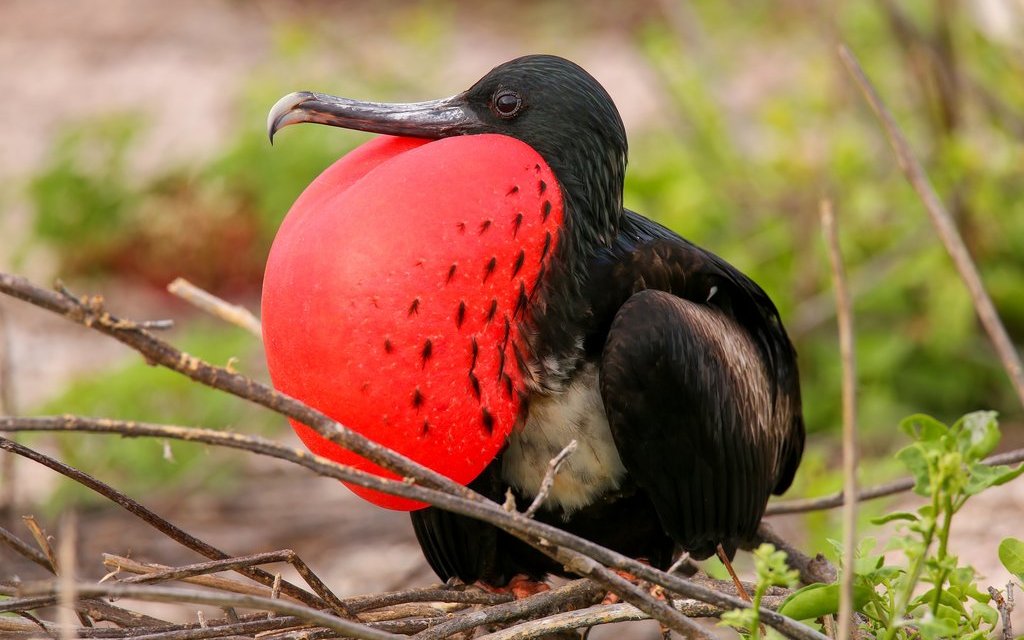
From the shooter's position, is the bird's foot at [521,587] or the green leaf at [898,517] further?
the bird's foot at [521,587]

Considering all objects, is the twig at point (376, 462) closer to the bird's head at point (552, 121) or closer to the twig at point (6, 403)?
the bird's head at point (552, 121)

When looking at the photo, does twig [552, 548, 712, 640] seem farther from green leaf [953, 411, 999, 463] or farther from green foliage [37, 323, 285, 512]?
green foliage [37, 323, 285, 512]

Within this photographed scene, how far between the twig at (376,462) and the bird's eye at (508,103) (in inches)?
23.5

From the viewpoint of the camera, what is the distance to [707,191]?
4121 mm

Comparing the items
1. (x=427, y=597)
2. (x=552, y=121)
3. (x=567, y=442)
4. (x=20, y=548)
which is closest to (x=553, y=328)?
(x=567, y=442)

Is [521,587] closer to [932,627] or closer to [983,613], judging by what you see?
[983,613]

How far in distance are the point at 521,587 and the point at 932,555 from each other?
0.73 meters

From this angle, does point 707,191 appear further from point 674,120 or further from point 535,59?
point 535,59

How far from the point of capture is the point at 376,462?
52.9 inches

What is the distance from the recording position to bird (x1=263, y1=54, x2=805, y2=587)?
1544mm

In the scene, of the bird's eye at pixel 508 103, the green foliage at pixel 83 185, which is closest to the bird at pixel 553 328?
the bird's eye at pixel 508 103

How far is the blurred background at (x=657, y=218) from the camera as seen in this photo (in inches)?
131

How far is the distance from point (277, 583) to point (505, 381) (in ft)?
1.17

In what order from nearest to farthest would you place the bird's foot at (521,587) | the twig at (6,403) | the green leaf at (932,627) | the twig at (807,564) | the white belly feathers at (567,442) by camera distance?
1. the green leaf at (932,627)
2. the white belly feathers at (567,442)
3. the twig at (807,564)
4. the bird's foot at (521,587)
5. the twig at (6,403)
